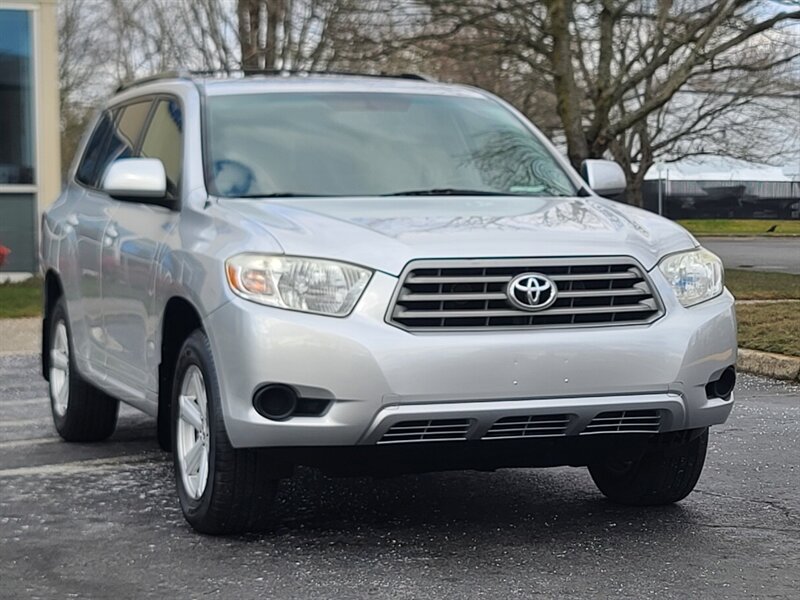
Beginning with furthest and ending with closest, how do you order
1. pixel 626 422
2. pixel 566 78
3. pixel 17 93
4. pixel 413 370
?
1. pixel 566 78
2. pixel 17 93
3. pixel 626 422
4. pixel 413 370

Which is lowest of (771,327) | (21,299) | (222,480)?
(21,299)

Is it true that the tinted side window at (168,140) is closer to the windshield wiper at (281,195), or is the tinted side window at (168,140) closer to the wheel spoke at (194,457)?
the windshield wiper at (281,195)

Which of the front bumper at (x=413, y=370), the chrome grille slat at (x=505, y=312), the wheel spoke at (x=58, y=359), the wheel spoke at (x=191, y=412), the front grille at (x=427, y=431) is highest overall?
the chrome grille slat at (x=505, y=312)

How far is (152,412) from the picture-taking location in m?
5.78

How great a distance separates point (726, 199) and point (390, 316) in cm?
3538

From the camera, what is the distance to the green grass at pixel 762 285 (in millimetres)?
15562

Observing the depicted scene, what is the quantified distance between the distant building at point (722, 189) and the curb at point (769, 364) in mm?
20689

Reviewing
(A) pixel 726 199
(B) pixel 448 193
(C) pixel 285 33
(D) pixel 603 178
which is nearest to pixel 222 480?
(B) pixel 448 193

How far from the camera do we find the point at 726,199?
127 feet

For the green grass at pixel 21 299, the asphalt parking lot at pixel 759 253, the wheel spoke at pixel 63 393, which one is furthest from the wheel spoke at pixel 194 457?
the asphalt parking lot at pixel 759 253

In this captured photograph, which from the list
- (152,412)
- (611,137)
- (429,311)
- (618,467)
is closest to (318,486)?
(152,412)

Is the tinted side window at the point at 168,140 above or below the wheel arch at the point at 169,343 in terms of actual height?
above

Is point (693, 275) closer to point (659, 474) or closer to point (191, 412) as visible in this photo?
point (659, 474)

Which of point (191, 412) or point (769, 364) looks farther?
point (769, 364)
